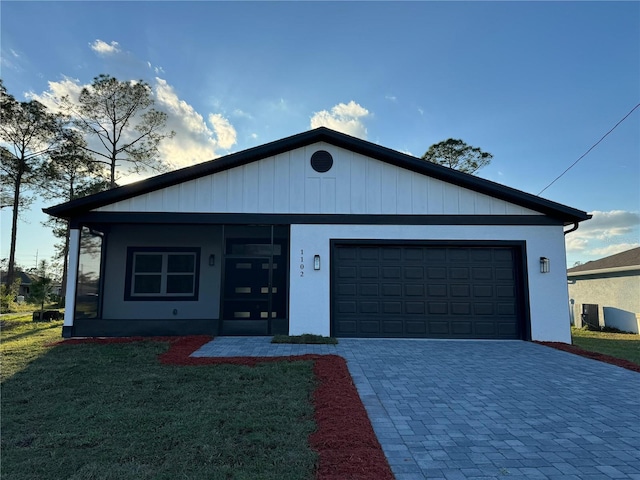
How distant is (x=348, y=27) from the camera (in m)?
10.7

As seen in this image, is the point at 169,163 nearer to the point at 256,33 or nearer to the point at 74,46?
the point at 74,46

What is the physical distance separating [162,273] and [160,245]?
860 mm

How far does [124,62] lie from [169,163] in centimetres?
529

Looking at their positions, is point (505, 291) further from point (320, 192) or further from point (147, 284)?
point (147, 284)

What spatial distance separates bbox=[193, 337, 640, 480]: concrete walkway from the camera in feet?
9.66

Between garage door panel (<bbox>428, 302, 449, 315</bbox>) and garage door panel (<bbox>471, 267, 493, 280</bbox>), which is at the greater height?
garage door panel (<bbox>471, 267, 493, 280</bbox>)

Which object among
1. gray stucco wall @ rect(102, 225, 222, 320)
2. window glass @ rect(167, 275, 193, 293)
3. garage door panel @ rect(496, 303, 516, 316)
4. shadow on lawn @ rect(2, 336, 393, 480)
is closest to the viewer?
shadow on lawn @ rect(2, 336, 393, 480)

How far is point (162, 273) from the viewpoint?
34.9 ft

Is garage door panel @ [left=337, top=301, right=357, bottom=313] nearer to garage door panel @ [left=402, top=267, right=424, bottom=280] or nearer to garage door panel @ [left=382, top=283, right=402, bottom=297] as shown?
garage door panel @ [left=382, top=283, right=402, bottom=297]

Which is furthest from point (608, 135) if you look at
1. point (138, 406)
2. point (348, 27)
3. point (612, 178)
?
point (138, 406)

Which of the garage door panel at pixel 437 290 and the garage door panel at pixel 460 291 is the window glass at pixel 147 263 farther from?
the garage door panel at pixel 460 291

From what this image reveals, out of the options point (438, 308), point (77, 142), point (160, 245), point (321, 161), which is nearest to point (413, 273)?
point (438, 308)

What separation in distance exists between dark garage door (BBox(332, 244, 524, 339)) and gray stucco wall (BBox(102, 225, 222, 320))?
159 inches

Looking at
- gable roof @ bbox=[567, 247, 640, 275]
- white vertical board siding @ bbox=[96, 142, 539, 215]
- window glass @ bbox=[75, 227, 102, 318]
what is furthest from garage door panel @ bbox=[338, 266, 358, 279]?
gable roof @ bbox=[567, 247, 640, 275]
